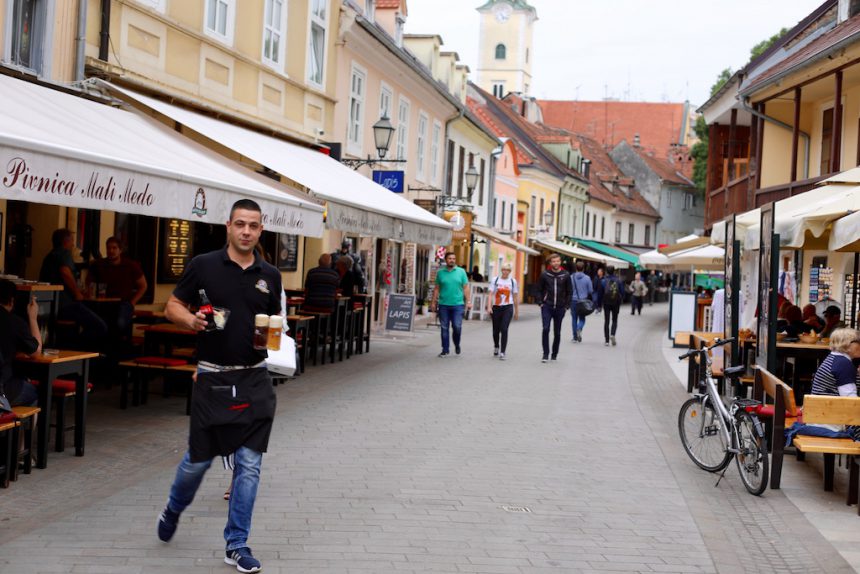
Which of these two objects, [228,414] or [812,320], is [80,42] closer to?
[228,414]

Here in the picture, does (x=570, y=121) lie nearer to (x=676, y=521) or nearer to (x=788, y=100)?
(x=788, y=100)

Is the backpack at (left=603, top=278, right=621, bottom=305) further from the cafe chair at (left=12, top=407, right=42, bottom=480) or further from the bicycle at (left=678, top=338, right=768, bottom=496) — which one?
the cafe chair at (left=12, top=407, right=42, bottom=480)

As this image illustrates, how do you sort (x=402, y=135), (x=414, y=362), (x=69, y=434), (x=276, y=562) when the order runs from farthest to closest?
(x=402, y=135) → (x=414, y=362) → (x=69, y=434) → (x=276, y=562)

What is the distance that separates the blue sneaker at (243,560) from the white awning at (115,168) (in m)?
2.81

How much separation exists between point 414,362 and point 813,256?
9134 mm

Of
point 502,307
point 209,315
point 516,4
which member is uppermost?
point 516,4

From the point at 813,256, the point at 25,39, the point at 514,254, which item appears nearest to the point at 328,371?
the point at 25,39

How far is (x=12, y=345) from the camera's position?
23.8 feet

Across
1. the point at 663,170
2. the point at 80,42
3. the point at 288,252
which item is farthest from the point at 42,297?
the point at 663,170

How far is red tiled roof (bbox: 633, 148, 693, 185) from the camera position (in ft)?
267

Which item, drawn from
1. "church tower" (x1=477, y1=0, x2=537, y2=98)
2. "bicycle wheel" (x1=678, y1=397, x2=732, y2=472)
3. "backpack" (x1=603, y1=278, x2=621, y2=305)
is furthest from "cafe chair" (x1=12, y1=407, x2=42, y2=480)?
"church tower" (x1=477, y1=0, x2=537, y2=98)

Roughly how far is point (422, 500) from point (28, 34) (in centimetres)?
717

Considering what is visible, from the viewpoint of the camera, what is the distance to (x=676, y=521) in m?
6.93

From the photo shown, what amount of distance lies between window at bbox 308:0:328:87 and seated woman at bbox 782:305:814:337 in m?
9.97
